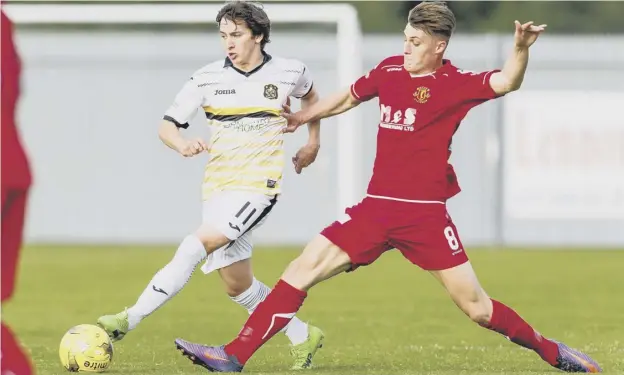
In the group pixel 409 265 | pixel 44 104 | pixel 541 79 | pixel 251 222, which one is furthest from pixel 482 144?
pixel 251 222

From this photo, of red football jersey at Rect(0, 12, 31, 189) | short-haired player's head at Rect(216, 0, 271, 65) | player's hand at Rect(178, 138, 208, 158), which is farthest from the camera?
short-haired player's head at Rect(216, 0, 271, 65)

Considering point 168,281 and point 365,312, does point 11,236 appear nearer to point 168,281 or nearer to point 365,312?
point 168,281

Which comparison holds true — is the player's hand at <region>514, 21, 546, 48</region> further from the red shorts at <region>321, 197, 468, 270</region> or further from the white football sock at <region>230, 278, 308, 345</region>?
the white football sock at <region>230, 278, 308, 345</region>

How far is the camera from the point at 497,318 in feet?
22.9

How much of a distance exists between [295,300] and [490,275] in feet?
28.9

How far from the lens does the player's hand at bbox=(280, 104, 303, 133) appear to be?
769 centimetres

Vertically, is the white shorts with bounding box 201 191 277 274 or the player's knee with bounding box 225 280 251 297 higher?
the white shorts with bounding box 201 191 277 274

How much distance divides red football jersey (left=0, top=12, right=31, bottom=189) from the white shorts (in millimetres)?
4418

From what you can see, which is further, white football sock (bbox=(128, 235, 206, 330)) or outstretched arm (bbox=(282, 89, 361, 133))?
outstretched arm (bbox=(282, 89, 361, 133))

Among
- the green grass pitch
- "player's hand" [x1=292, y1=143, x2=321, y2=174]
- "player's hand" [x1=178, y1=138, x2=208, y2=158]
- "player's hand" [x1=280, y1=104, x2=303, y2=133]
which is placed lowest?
the green grass pitch

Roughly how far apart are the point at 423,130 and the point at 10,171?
415cm

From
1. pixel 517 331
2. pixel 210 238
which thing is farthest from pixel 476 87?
pixel 210 238

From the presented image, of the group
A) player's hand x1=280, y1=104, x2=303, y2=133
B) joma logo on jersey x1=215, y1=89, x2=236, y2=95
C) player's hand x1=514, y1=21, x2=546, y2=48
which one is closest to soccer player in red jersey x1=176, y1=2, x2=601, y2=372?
player's hand x1=514, y1=21, x2=546, y2=48

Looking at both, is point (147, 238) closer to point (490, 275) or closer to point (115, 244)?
point (115, 244)
